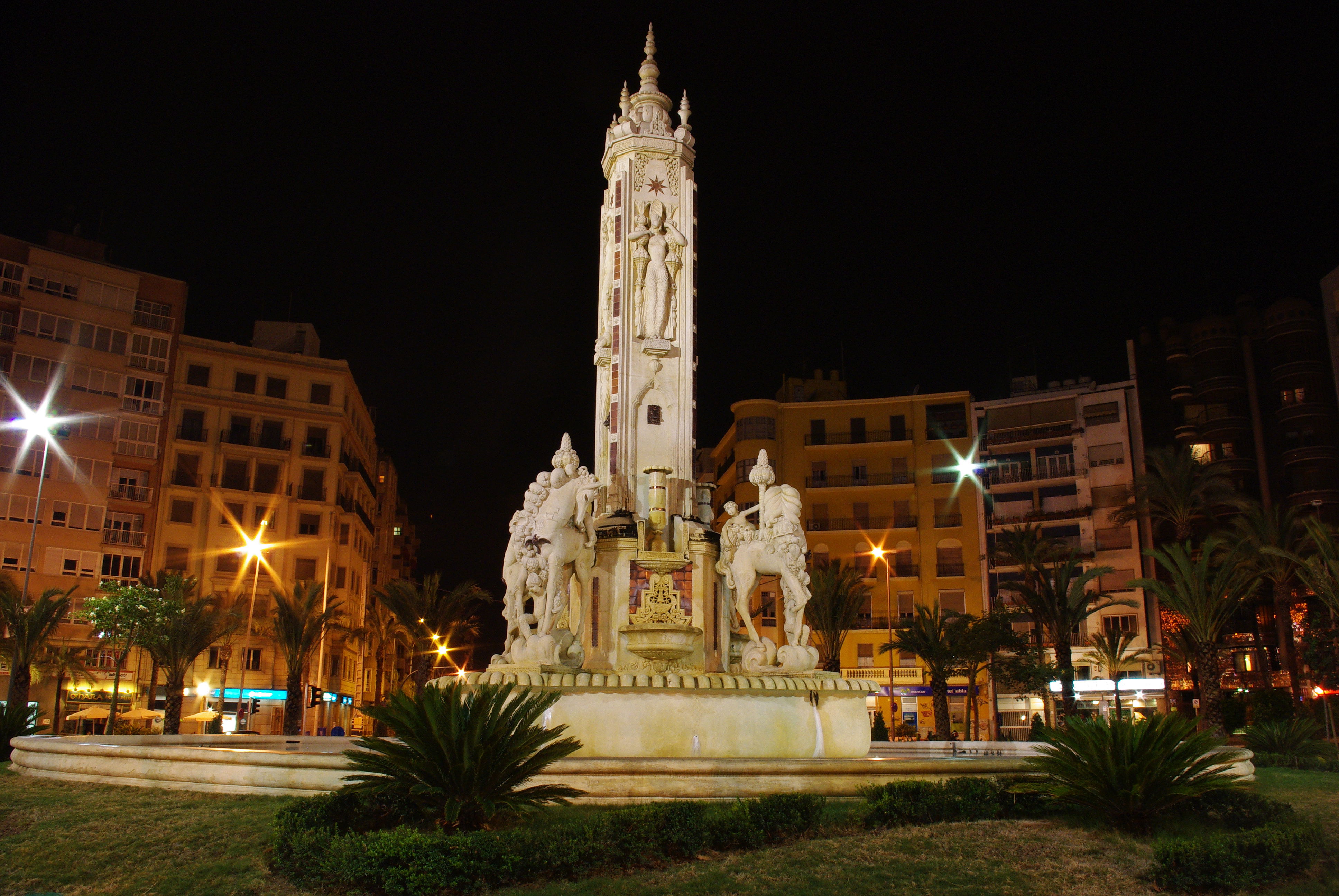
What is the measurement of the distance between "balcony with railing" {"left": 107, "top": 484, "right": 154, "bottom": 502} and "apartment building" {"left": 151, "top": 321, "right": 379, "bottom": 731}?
32.7 inches

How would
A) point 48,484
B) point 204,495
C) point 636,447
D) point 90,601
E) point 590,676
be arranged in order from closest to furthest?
point 590,676 < point 636,447 < point 90,601 < point 48,484 < point 204,495

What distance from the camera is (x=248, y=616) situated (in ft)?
186

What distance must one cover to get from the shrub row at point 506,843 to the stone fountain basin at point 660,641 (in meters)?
6.55

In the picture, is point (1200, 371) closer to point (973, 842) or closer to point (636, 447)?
point (636, 447)

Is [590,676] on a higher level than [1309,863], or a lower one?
higher

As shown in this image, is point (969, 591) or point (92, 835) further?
point (969, 591)

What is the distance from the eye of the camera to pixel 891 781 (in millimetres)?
12648

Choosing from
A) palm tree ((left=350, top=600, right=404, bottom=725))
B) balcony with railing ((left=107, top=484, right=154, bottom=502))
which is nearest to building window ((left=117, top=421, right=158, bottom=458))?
balcony with railing ((left=107, top=484, right=154, bottom=502))

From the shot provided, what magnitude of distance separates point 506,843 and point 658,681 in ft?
21.9

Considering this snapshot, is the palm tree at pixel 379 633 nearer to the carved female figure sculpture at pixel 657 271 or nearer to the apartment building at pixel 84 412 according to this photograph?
the apartment building at pixel 84 412

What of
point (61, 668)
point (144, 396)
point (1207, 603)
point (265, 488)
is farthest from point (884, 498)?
point (61, 668)

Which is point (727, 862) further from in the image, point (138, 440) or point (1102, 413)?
point (1102, 413)

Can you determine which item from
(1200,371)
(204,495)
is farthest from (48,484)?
(1200,371)

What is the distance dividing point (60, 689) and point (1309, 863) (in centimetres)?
5026
